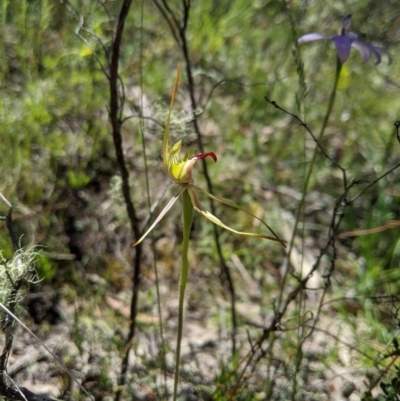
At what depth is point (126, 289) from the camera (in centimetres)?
208

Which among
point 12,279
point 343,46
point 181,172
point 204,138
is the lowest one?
point 12,279

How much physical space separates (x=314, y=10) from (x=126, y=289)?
2.52 m

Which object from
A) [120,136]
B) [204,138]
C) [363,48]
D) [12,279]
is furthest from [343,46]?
[204,138]

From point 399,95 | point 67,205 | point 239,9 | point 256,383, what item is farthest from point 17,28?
point 399,95

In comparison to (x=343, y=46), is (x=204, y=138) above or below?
above

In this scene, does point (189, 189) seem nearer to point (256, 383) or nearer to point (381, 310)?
point (256, 383)

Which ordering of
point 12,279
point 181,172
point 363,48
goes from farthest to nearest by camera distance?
point 363,48
point 12,279
point 181,172

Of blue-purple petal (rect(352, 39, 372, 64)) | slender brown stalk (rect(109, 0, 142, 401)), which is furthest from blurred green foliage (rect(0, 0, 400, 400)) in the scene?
blue-purple petal (rect(352, 39, 372, 64))

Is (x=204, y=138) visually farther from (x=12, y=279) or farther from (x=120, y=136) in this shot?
(x=12, y=279)

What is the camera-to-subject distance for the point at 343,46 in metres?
1.31

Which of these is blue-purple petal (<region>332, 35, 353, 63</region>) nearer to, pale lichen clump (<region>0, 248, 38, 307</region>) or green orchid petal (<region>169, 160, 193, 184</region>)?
green orchid petal (<region>169, 160, 193, 184</region>)

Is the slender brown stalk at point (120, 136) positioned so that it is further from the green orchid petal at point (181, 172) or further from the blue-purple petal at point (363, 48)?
the blue-purple petal at point (363, 48)

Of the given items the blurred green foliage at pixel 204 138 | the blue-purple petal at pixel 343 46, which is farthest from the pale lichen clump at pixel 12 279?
the blue-purple petal at pixel 343 46

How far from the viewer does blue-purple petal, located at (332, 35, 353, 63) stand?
4.23 feet
